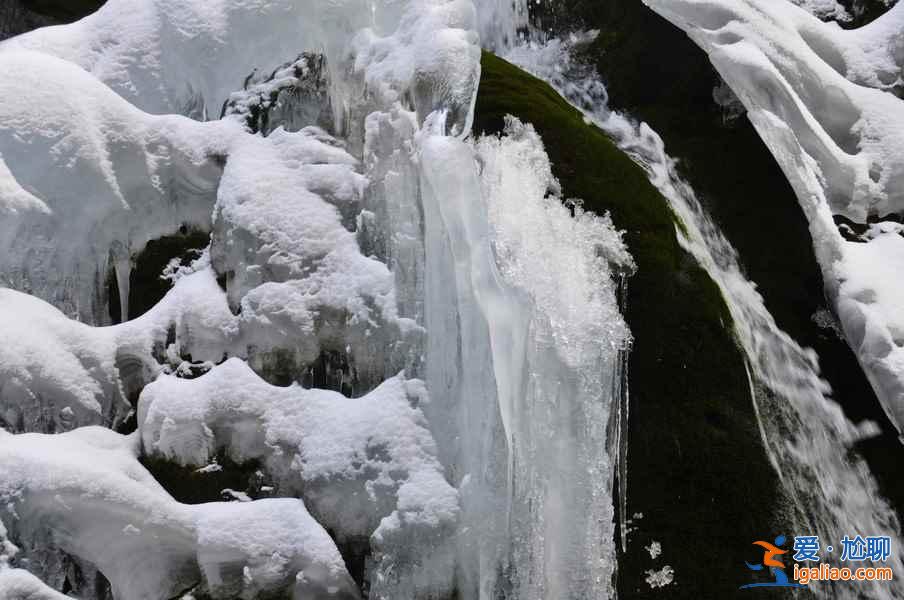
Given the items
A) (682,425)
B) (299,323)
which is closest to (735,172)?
(682,425)

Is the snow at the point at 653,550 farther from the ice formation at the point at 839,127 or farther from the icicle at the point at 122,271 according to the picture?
the icicle at the point at 122,271

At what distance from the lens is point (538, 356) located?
3.64 m

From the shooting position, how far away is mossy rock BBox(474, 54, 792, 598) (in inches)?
143

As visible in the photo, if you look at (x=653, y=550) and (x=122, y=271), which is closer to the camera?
(x=653, y=550)

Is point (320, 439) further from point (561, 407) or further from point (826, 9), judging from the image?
point (826, 9)

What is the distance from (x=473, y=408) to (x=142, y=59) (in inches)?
104

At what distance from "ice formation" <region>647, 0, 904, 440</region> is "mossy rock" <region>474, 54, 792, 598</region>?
691mm

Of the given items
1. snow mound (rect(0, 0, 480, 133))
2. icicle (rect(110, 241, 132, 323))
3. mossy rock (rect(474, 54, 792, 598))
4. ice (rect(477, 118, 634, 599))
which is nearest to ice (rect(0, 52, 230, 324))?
icicle (rect(110, 241, 132, 323))

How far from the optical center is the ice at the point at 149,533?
342cm

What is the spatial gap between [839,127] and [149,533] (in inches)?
159

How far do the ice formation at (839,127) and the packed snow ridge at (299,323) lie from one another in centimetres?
116

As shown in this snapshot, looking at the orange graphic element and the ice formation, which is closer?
the orange graphic element

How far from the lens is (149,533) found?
3482mm

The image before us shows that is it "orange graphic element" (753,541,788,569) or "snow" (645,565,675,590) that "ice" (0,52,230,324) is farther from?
"orange graphic element" (753,541,788,569)
